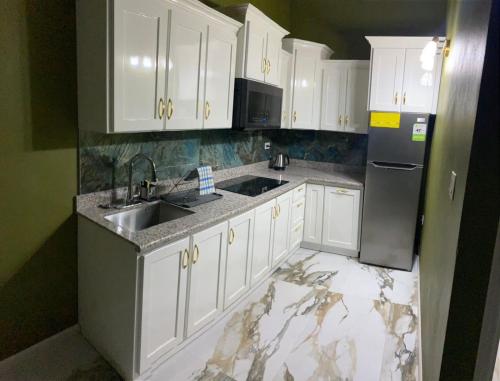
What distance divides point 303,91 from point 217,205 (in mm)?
2123

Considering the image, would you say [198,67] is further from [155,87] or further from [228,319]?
[228,319]

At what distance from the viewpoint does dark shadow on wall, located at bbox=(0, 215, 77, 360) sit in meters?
2.16

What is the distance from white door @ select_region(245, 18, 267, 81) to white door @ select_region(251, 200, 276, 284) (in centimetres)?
113

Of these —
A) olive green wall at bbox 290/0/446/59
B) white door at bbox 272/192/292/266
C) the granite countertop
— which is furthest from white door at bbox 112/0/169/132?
olive green wall at bbox 290/0/446/59

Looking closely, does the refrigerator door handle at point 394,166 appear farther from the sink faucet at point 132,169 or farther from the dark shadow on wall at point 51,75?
the dark shadow on wall at point 51,75

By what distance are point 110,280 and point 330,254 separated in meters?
2.66

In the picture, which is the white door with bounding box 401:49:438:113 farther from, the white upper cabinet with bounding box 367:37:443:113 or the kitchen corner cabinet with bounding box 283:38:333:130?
the kitchen corner cabinet with bounding box 283:38:333:130

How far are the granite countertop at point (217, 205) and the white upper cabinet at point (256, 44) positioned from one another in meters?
1.00

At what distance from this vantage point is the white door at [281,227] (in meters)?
3.47

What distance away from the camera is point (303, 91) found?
427cm

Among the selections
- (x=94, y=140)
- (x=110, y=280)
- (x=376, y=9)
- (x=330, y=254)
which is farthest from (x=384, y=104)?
(x=110, y=280)

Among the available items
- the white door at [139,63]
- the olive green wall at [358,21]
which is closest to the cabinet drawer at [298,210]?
the olive green wall at [358,21]

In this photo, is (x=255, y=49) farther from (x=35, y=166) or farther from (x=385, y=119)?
(x=35, y=166)

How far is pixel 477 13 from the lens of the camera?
1542mm
